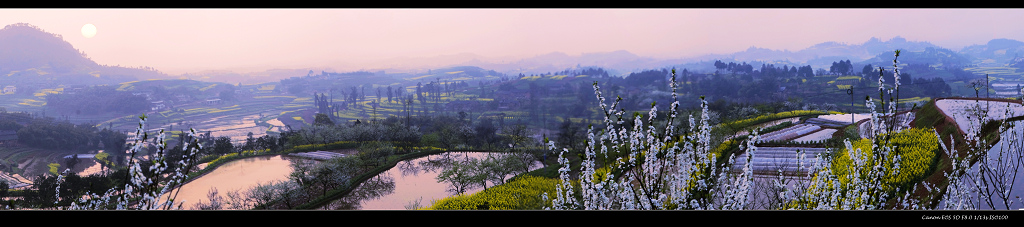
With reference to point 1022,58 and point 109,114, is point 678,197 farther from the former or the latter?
point 109,114

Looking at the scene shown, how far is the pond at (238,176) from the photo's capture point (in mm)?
12516

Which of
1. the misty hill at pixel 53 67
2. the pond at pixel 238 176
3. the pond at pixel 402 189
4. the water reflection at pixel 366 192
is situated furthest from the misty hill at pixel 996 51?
the misty hill at pixel 53 67

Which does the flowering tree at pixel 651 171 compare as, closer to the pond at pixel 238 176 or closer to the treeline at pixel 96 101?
the pond at pixel 238 176

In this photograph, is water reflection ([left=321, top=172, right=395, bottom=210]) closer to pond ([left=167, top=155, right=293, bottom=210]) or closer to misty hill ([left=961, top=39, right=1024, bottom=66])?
pond ([left=167, top=155, right=293, bottom=210])

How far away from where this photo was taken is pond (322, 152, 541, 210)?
10545 mm

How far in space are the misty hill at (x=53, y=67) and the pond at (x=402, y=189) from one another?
5424 mm

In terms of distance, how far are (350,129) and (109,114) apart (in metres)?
9.95

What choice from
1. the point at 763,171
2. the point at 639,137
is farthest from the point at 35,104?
the point at 763,171

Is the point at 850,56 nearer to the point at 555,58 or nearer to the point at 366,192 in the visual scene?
the point at 555,58

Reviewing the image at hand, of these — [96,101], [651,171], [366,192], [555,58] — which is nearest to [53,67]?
[96,101]

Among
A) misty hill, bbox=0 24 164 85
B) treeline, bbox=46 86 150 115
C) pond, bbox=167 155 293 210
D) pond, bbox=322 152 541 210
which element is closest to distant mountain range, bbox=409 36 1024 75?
pond, bbox=322 152 541 210

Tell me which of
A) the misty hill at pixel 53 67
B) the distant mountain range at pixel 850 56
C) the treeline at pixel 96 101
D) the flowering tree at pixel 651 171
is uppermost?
the misty hill at pixel 53 67

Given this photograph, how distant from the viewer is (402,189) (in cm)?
1203

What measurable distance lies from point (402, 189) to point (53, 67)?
34.0ft
